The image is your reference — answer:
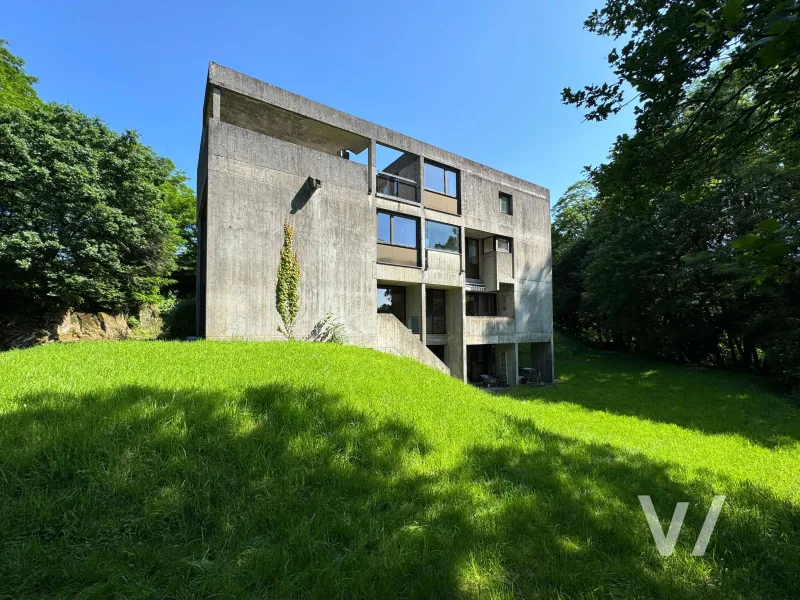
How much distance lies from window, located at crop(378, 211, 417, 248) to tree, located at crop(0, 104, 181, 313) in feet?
34.5

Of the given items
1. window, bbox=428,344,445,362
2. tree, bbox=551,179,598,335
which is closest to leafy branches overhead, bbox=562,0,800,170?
window, bbox=428,344,445,362

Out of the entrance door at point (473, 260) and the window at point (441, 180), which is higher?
the window at point (441, 180)

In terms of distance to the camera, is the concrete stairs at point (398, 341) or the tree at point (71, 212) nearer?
the concrete stairs at point (398, 341)

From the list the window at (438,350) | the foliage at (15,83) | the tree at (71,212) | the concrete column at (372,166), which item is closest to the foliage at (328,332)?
the concrete column at (372,166)

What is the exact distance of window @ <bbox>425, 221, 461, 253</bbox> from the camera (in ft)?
52.4

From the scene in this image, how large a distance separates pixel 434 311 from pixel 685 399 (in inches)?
438

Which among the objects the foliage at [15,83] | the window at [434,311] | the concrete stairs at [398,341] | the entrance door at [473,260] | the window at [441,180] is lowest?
the concrete stairs at [398,341]

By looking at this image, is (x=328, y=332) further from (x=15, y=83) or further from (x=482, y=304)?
(x=15, y=83)

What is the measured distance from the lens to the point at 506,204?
19250mm

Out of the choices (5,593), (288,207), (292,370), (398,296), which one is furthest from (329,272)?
(5,593)

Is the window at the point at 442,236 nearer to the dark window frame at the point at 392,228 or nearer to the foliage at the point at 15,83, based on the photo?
the dark window frame at the point at 392,228

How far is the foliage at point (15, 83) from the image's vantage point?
16.9m

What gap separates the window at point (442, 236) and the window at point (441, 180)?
1502 millimetres

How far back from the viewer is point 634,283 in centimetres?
2486
